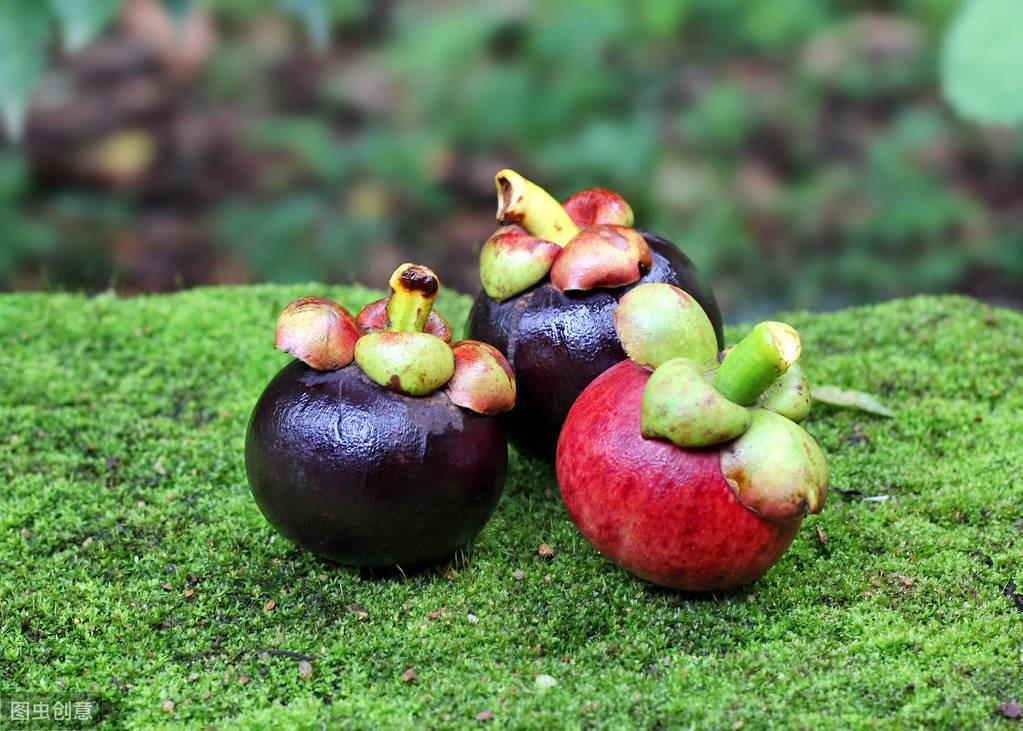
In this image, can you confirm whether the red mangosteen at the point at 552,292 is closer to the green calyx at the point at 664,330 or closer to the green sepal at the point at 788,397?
the green calyx at the point at 664,330

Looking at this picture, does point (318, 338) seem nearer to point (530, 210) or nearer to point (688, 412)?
point (530, 210)

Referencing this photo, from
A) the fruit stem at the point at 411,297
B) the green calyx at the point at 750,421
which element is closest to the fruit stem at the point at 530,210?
the fruit stem at the point at 411,297

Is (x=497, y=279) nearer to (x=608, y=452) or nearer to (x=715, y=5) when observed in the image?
(x=608, y=452)

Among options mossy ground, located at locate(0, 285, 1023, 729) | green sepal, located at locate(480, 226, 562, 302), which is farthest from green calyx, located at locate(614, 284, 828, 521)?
green sepal, located at locate(480, 226, 562, 302)

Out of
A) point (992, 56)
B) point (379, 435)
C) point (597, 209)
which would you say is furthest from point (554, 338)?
point (992, 56)

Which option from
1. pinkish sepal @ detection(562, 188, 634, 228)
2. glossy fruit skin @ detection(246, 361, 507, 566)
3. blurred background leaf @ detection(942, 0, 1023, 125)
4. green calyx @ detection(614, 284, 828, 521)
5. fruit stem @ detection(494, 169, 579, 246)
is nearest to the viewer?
blurred background leaf @ detection(942, 0, 1023, 125)

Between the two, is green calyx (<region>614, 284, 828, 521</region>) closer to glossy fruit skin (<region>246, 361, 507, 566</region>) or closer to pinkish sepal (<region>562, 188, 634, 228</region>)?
glossy fruit skin (<region>246, 361, 507, 566</region>)

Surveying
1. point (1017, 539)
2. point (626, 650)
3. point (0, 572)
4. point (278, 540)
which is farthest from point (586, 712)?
point (0, 572)
